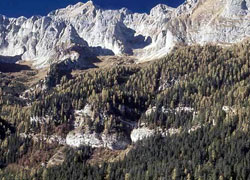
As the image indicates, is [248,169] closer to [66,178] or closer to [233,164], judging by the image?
[233,164]

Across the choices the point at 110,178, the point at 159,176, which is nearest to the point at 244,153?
the point at 159,176

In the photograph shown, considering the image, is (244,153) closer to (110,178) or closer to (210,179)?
(210,179)

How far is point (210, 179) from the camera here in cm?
17700

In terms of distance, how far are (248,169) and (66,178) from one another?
82.4 metres

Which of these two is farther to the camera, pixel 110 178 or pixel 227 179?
pixel 110 178

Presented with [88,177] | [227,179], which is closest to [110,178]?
[88,177]

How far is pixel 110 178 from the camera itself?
196375 mm

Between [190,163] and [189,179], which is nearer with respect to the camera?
[189,179]

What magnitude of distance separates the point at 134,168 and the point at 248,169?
51.8 metres

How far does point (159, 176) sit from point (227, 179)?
2971cm

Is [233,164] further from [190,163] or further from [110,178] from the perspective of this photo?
[110,178]

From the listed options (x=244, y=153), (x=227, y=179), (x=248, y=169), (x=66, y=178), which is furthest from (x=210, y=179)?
(x=66, y=178)

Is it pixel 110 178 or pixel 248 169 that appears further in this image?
pixel 110 178

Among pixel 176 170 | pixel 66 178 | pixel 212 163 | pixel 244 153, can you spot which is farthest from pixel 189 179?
pixel 66 178
